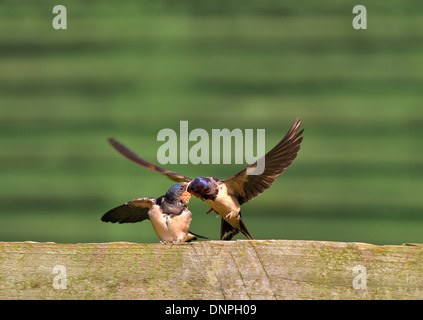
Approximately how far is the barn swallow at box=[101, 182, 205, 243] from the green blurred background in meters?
0.30

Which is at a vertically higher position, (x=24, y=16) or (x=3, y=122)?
(x=24, y=16)

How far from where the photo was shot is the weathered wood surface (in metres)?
1.50

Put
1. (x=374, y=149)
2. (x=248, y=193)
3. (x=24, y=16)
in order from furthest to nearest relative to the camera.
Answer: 1. (x=24, y=16)
2. (x=374, y=149)
3. (x=248, y=193)

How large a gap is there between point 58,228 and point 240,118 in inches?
37.7

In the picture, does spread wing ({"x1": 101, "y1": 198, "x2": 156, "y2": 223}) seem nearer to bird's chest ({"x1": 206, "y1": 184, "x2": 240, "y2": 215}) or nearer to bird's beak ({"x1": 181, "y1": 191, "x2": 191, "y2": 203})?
bird's beak ({"x1": 181, "y1": 191, "x2": 191, "y2": 203})

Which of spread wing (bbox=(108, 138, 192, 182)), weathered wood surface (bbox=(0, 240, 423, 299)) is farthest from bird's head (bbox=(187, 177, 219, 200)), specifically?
weathered wood surface (bbox=(0, 240, 423, 299))

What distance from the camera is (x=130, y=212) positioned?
2768 mm

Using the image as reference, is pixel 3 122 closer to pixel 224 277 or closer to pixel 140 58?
pixel 140 58

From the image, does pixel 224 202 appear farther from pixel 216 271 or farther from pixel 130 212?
pixel 216 271

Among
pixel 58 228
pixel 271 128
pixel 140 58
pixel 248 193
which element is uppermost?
pixel 140 58

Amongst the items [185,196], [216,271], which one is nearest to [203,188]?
[185,196]

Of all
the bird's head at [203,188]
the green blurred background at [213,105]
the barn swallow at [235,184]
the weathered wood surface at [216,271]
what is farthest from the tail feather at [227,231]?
the weathered wood surface at [216,271]

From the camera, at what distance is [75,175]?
319 cm

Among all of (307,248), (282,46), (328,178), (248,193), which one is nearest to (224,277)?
(307,248)
